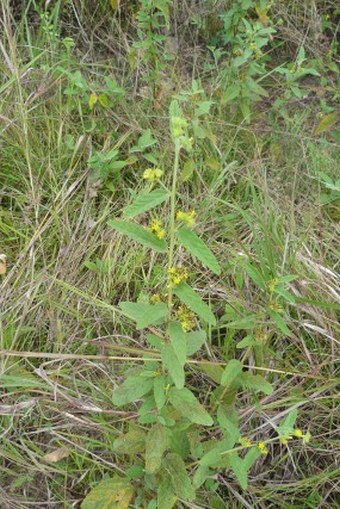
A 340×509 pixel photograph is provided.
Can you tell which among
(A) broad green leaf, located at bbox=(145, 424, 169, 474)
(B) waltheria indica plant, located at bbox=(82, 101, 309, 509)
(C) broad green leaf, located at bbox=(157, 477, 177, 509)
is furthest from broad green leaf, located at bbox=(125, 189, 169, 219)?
(C) broad green leaf, located at bbox=(157, 477, 177, 509)

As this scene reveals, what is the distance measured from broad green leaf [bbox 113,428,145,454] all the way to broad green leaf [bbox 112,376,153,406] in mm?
117

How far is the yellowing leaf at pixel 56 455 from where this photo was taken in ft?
4.99

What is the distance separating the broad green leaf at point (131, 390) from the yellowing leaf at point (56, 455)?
0.36 m

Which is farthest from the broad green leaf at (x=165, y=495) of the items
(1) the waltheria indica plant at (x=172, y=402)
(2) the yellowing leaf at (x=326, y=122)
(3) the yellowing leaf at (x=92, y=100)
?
(2) the yellowing leaf at (x=326, y=122)

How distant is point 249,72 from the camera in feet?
6.98

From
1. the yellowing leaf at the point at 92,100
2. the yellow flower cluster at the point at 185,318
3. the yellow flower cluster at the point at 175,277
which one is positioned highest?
the yellow flower cluster at the point at 175,277

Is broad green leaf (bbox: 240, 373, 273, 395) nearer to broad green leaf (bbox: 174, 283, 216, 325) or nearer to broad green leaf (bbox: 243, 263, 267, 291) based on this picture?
broad green leaf (bbox: 243, 263, 267, 291)

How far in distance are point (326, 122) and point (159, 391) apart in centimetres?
151

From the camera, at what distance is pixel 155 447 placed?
125 centimetres

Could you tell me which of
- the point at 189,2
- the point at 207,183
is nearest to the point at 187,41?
the point at 189,2

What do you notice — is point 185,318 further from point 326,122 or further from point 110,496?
point 326,122

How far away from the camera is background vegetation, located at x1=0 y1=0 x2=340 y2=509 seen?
1374 millimetres

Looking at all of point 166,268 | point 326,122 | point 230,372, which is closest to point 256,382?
point 230,372

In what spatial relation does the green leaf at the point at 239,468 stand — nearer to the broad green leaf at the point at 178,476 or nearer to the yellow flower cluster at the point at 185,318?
the broad green leaf at the point at 178,476
